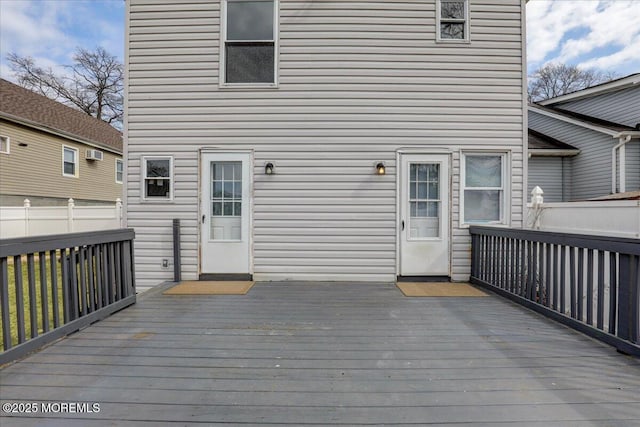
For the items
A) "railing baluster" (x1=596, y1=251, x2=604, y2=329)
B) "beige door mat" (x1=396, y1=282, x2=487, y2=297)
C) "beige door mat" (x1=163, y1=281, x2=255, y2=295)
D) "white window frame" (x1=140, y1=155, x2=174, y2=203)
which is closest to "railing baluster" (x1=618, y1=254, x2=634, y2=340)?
"railing baluster" (x1=596, y1=251, x2=604, y2=329)

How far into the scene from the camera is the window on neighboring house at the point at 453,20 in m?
4.77

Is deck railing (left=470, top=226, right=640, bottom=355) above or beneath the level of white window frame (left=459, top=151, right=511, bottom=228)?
beneath

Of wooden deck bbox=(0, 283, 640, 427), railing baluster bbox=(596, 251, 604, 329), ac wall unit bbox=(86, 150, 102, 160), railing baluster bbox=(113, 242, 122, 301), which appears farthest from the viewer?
ac wall unit bbox=(86, 150, 102, 160)

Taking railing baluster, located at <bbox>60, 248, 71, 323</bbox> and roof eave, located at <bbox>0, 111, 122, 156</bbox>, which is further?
roof eave, located at <bbox>0, 111, 122, 156</bbox>

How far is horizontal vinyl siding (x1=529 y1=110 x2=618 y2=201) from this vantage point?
8873 mm

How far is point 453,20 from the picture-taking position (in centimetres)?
477

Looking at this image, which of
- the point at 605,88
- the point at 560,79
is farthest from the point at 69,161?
the point at 560,79

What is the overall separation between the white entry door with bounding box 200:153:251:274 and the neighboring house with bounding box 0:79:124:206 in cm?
964

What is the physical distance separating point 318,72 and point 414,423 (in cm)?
452

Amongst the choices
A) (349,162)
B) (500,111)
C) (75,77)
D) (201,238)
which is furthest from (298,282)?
(75,77)

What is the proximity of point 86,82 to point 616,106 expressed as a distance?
2787 cm

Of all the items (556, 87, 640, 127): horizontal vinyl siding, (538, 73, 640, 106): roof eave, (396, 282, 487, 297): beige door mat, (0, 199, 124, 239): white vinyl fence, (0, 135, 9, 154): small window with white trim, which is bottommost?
(396, 282, 487, 297): beige door mat

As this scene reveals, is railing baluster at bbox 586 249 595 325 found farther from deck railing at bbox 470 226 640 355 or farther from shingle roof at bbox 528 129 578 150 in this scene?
shingle roof at bbox 528 129 578 150

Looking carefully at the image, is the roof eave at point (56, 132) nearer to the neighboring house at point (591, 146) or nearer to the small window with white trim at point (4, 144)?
the small window with white trim at point (4, 144)
